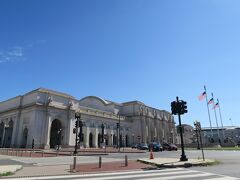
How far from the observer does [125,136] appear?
321 ft

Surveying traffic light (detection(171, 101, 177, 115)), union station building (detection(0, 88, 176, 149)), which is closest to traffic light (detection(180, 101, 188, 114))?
traffic light (detection(171, 101, 177, 115))

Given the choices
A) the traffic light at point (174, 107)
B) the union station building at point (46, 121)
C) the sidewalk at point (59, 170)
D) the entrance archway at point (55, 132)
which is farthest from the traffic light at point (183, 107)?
the entrance archway at point (55, 132)

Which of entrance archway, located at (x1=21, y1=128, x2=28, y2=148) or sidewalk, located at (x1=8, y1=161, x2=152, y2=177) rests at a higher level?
entrance archway, located at (x1=21, y1=128, x2=28, y2=148)

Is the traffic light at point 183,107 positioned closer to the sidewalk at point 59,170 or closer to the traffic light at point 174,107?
the traffic light at point 174,107

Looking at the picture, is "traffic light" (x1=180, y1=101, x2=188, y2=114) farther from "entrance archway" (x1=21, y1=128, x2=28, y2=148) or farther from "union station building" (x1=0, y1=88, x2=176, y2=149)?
"entrance archway" (x1=21, y1=128, x2=28, y2=148)

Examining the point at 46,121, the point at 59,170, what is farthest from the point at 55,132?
the point at 59,170

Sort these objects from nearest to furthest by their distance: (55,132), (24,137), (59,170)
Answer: (59,170) < (24,137) < (55,132)

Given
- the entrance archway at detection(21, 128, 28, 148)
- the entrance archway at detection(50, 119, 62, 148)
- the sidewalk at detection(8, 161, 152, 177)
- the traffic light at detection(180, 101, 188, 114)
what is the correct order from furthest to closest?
the entrance archway at detection(50, 119, 62, 148), the entrance archway at detection(21, 128, 28, 148), the traffic light at detection(180, 101, 188, 114), the sidewalk at detection(8, 161, 152, 177)

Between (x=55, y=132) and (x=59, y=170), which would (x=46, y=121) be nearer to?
(x=55, y=132)

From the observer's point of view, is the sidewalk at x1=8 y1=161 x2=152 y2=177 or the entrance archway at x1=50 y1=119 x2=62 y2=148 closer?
the sidewalk at x1=8 y1=161 x2=152 y2=177

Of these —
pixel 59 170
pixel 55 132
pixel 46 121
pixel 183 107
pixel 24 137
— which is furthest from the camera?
pixel 55 132

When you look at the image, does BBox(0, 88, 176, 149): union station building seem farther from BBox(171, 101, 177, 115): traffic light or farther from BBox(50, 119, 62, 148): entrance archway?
BBox(171, 101, 177, 115): traffic light

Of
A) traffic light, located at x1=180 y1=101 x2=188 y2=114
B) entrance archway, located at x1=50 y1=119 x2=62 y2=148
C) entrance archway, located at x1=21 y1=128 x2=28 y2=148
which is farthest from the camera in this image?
entrance archway, located at x1=50 y1=119 x2=62 y2=148

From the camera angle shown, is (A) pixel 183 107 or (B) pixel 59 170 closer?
(B) pixel 59 170
